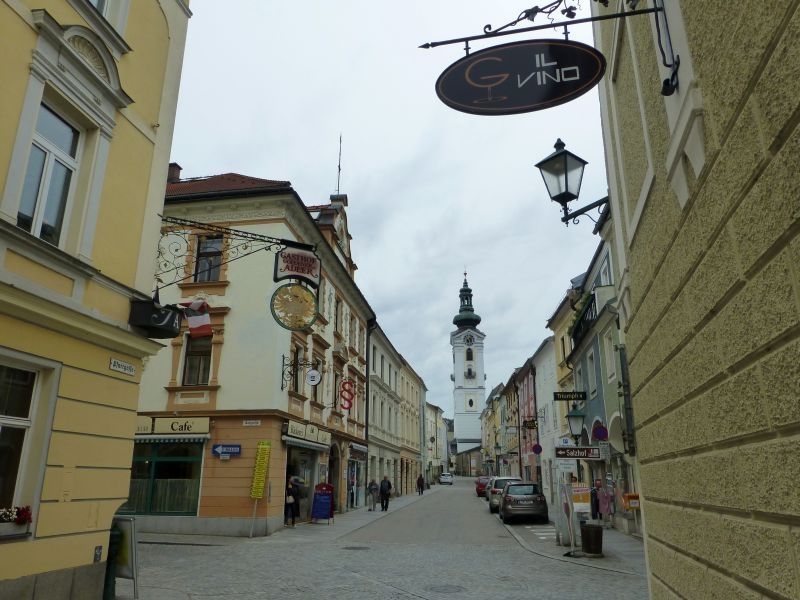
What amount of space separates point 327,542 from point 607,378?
1098 cm

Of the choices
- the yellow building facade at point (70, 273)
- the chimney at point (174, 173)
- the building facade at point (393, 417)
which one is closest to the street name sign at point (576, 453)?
the yellow building facade at point (70, 273)

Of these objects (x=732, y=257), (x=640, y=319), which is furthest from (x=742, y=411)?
(x=640, y=319)

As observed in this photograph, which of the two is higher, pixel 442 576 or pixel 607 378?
pixel 607 378

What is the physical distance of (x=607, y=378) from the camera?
21.0 m

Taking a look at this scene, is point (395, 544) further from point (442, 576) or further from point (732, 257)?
point (732, 257)

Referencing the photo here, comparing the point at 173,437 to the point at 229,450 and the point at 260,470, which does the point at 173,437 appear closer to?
the point at 229,450

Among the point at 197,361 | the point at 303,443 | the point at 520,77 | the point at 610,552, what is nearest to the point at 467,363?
the point at 303,443

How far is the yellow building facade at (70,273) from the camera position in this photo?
657 cm

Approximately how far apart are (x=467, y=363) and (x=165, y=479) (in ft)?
270

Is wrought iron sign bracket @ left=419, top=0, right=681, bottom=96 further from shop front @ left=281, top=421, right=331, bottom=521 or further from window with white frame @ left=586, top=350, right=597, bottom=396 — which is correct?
window with white frame @ left=586, top=350, right=597, bottom=396

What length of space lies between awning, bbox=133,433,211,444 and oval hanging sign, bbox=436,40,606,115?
17.7 m

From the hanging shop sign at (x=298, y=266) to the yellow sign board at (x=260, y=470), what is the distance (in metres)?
7.75

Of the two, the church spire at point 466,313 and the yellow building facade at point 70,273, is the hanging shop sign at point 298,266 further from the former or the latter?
the church spire at point 466,313

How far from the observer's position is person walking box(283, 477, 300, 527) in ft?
67.3
